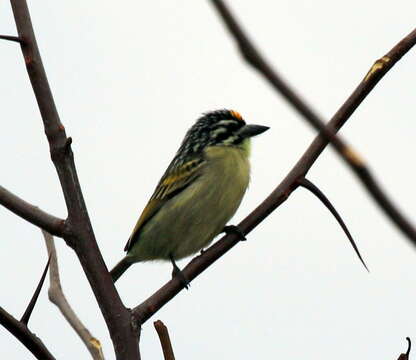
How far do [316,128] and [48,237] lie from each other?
8.28 ft

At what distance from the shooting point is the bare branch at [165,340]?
2.22 meters

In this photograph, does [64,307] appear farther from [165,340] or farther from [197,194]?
[197,194]

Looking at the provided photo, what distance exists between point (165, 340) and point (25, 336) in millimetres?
511

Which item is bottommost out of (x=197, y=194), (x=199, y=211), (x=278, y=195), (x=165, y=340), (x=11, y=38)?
(x=165, y=340)

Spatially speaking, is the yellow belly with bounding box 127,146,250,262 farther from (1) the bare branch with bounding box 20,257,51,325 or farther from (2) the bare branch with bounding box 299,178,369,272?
(1) the bare branch with bounding box 20,257,51,325

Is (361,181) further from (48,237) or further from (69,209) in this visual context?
(48,237)

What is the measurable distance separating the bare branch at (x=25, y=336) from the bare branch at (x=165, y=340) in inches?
14.6

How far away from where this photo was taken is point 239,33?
3.36 ft

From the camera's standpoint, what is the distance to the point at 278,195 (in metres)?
3.02

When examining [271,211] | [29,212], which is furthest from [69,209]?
[271,211]

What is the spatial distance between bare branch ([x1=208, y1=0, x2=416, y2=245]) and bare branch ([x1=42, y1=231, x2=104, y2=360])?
208 centimetres

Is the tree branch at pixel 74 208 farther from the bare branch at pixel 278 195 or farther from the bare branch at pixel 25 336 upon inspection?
the bare branch at pixel 25 336

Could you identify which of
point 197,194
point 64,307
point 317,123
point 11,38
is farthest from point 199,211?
point 317,123

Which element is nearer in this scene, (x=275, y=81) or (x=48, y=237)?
(x=275, y=81)
